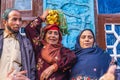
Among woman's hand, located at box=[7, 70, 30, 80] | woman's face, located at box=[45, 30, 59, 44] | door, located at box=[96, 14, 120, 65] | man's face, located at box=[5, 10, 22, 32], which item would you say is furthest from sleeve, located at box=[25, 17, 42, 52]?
door, located at box=[96, 14, 120, 65]

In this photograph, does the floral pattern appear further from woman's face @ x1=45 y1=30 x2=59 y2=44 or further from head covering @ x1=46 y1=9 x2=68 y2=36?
head covering @ x1=46 y1=9 x2=68 y2=36

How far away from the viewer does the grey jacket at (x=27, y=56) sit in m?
4.06

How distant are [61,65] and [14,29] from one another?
1.92ft

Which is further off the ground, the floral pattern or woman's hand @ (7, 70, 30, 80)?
the floral pattern

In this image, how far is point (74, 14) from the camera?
17.2 ft

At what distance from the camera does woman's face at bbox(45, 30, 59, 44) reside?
4.21 metres

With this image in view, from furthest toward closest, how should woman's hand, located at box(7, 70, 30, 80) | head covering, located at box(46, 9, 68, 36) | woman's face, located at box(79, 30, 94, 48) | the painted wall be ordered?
the painted wall → head covering, located at box(46, 9, 68, 36) → woman's face, located at box(79, 30, 94, 48) → woman's hand, located at box(7, 70, 30, 80)

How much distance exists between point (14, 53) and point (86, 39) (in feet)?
2.42

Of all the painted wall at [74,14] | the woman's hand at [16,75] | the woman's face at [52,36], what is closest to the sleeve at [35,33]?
the woman's face at [52,36]

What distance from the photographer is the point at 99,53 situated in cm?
420

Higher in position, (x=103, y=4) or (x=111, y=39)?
(x=103, y=4)

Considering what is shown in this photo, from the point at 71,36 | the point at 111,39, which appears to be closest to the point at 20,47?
the point at 71,36

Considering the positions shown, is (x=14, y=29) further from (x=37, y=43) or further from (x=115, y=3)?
(x=115, y=3)

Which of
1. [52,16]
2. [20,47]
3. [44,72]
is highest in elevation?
[52,16]
